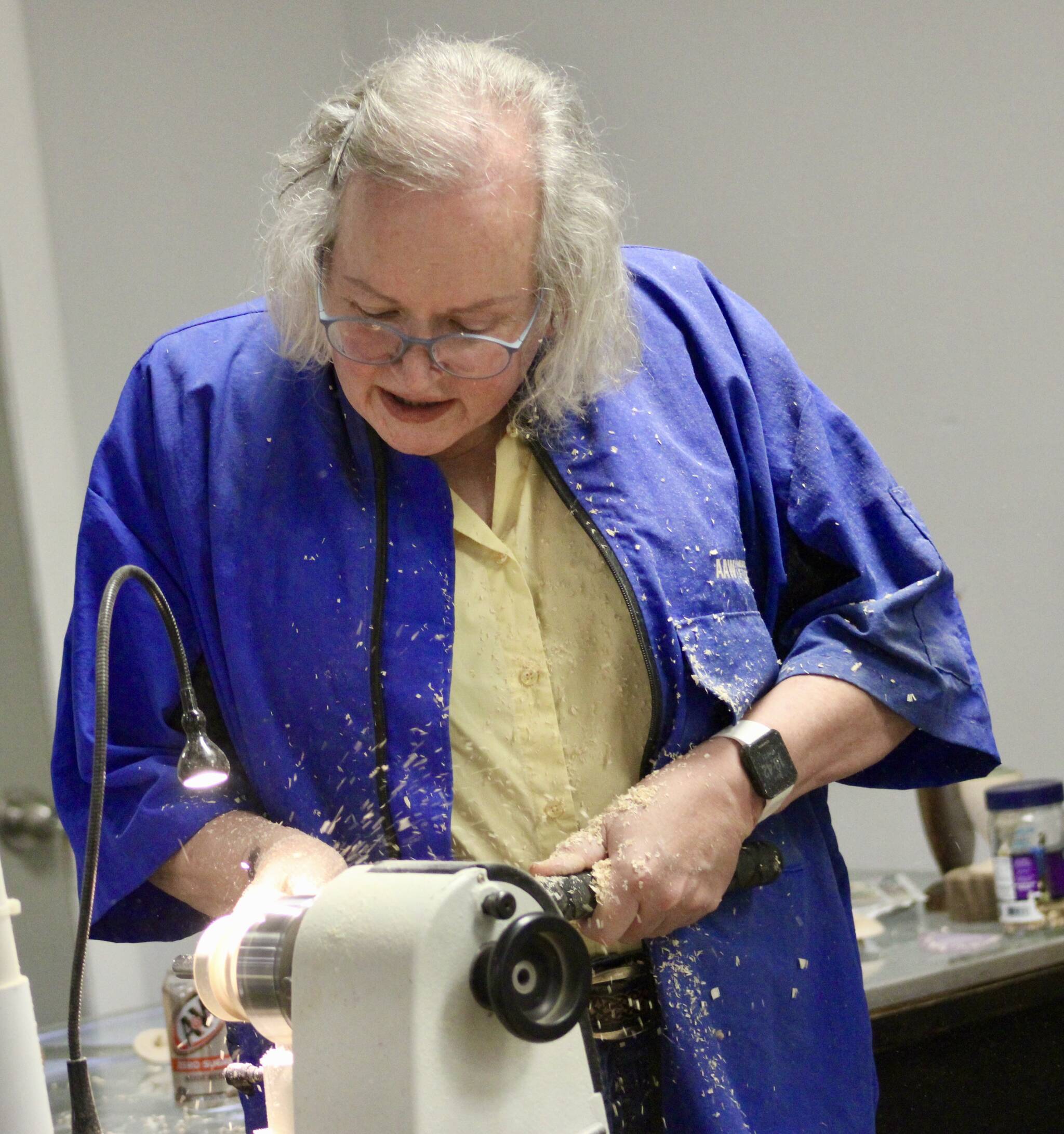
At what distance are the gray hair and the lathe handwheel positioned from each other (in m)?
0.68

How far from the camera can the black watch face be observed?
131cm

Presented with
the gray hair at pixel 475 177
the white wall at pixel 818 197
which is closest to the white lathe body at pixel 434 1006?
the gray hair at pixel 475 177

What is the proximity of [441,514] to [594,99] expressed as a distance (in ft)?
6.78

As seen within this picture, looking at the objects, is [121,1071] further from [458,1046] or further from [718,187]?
[718,187]

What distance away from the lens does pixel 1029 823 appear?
241 centimetres

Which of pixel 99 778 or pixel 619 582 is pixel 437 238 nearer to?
pixel 619 582

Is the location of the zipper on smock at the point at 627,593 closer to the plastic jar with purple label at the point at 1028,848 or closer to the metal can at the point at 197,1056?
the metal can at the point at 197,1056

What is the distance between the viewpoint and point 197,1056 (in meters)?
1.93

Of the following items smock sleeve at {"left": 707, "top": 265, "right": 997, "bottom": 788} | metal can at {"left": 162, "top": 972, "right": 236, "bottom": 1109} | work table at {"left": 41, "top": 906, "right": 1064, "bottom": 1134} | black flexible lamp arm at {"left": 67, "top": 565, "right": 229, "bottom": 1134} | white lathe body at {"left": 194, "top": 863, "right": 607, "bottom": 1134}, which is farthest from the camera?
work table at {"left": 41, "top": 906, "right": 1064, "bottom": 1134}

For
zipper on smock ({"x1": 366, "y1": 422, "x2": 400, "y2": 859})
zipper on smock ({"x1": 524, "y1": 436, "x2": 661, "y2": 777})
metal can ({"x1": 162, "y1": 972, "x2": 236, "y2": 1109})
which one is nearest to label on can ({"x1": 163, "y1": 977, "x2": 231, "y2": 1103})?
metal can ({"x1": 162, "y1": 972, "x2": 236, "y2": 1109})

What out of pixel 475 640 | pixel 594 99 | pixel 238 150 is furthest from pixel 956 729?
pixel 238 150

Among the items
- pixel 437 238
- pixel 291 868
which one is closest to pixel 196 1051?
pixel 291 868

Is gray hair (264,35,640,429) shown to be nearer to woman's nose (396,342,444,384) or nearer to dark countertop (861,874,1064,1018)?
woman's nose (396,342,444,384)

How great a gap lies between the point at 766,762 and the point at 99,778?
626mm
